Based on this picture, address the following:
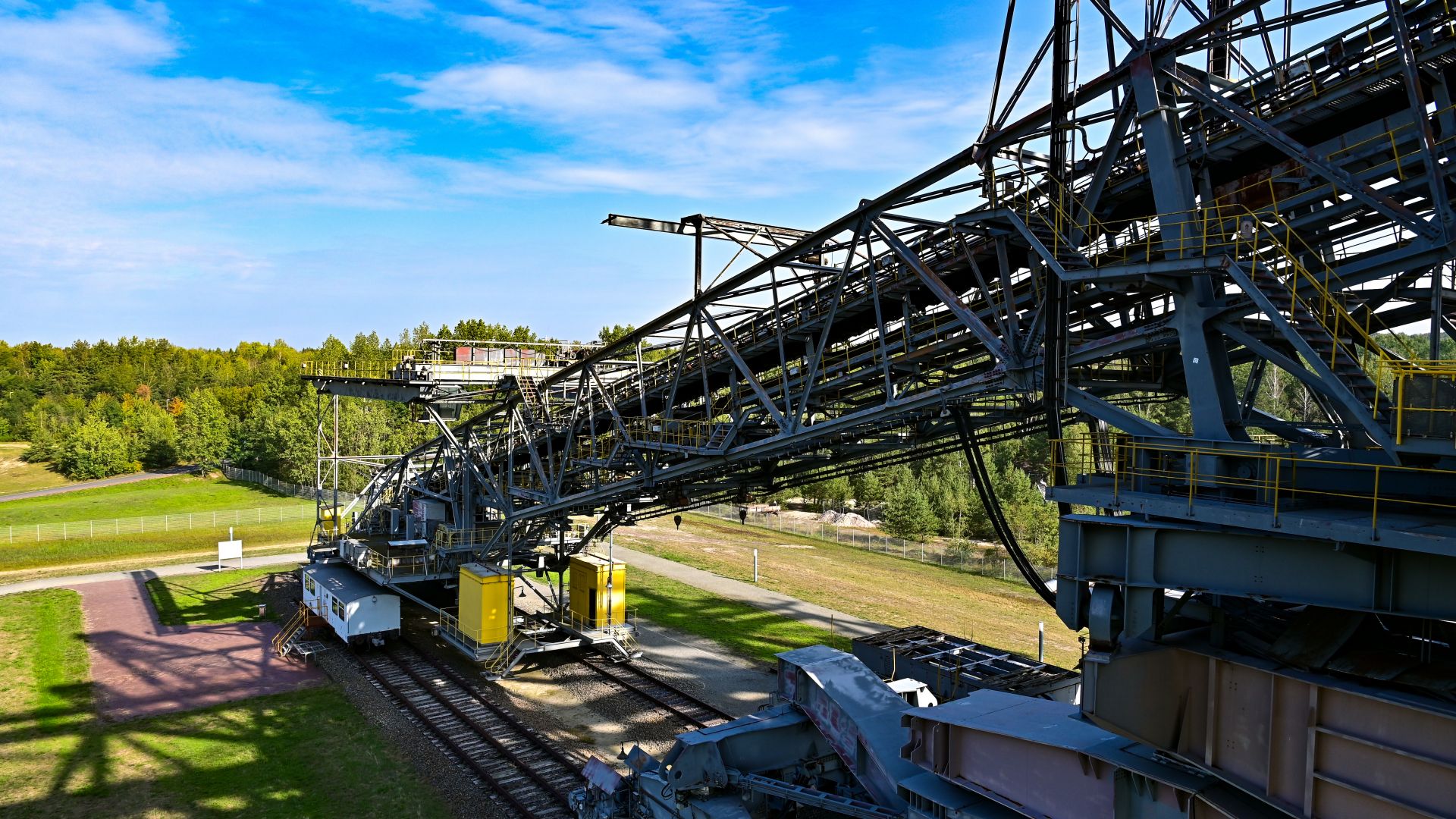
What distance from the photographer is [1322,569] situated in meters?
6.58

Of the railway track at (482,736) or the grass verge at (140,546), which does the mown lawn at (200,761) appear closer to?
the railway track at (482,736)

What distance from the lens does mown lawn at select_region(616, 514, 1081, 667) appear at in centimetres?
2389

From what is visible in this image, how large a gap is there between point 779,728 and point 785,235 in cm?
→ 935

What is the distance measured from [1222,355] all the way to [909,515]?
113ft

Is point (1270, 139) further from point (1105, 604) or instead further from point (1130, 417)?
point (1105, 604)

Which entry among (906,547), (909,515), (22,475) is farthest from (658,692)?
(22,475)

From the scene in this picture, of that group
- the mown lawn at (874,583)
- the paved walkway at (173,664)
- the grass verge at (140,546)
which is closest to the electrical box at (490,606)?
the paved walkway at (173,664)

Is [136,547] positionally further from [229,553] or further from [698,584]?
[698,584]

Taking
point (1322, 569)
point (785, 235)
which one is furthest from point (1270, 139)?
point (785, 235)

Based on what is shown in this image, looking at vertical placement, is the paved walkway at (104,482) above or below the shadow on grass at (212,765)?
below

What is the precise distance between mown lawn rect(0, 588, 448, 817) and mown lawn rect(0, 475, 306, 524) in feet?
131

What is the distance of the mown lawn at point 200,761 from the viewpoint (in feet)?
43.1

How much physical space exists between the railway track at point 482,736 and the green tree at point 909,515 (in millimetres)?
26782

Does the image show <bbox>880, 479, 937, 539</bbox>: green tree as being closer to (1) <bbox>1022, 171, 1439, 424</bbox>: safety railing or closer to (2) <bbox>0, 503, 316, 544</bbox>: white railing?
(2) <bbox>0, 503, 316, 544</bbox>: white railing
